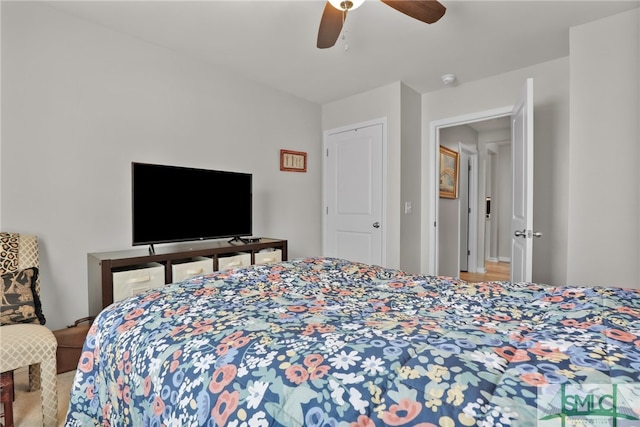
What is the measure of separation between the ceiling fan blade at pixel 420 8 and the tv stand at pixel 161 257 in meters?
2.06

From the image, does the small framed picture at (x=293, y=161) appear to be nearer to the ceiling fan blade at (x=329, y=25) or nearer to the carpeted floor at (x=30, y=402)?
the ceiling fan blade at (x=329, y=25)

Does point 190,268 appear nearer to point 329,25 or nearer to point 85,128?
point 85,128

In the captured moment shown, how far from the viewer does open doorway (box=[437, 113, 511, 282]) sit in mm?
4906

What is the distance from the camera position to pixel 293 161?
12.8 feet

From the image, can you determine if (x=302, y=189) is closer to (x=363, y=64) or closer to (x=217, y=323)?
(x=363, y=64)

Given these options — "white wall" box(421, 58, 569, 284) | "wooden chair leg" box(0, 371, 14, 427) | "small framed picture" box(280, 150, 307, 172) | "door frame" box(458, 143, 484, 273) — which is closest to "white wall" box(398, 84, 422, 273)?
"white wall" box(421, 58, 569, 284)

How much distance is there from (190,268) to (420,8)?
2.25m

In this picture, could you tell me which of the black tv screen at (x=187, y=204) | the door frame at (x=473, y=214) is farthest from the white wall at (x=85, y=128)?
the door frame at (x=473, y=214)

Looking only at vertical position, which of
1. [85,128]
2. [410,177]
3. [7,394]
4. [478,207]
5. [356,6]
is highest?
[356,6]

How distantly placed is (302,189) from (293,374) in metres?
3.34

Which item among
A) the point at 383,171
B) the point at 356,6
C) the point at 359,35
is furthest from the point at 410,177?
the point at 356,6

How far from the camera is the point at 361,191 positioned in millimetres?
3850

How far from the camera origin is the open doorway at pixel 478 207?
491cm

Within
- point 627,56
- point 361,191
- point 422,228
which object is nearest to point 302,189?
point 361,191
